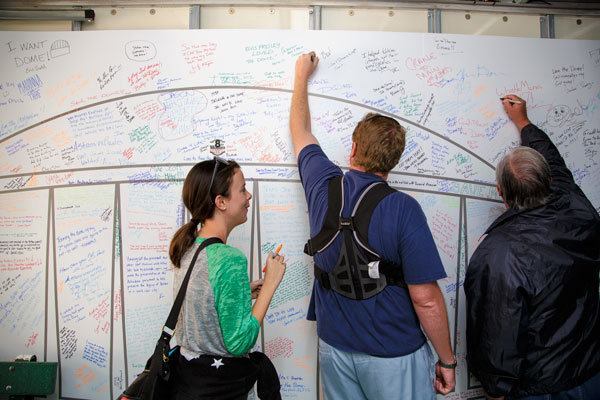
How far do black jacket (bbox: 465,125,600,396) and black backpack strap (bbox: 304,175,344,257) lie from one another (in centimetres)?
59

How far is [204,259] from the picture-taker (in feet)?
3.99

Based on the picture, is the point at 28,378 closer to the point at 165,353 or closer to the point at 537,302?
the point at 165,353

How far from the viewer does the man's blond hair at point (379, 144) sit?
1412 mm

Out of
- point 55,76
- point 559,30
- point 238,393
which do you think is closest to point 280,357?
point 238,393

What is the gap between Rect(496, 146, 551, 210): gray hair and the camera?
1.49 metres

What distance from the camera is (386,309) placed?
1366mm

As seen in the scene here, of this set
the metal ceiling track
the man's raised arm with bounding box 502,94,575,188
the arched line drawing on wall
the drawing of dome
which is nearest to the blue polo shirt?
the arched line drawing on wall

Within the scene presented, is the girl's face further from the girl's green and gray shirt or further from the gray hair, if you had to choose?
the gray hair

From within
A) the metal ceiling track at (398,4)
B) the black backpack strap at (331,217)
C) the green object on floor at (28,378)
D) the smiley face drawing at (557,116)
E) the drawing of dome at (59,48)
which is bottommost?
the green object on floor at (28,378)

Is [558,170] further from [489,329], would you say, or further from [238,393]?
[238,393]

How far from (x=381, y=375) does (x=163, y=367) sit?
0.73 metres

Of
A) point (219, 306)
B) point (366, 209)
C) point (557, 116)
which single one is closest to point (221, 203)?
point (219, 306)

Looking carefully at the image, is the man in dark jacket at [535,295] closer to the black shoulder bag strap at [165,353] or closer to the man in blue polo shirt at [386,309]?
the man in blue polo shirt at [386,309]

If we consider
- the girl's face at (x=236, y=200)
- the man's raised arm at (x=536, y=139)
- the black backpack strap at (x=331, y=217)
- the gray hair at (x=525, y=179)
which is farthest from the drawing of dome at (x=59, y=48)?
the man's raised arm at (x=536, y=139)
